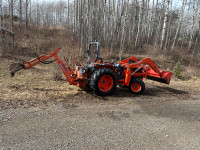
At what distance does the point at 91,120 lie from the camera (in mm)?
3742

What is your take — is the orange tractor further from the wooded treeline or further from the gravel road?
the wooded treeline

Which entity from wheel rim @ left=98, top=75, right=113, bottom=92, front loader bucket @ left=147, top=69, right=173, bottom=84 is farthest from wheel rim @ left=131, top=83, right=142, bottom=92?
wheel rim @ left=98, top=75, right=113, bottom=92

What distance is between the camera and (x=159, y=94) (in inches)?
254

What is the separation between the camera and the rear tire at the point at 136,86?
243 inches

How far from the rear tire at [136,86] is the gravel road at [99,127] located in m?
1.28

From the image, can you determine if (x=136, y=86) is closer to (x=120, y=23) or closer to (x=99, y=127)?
(x=99, y=127)

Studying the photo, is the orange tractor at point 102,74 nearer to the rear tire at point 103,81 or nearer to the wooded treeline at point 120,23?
the rear tire at point 103,81

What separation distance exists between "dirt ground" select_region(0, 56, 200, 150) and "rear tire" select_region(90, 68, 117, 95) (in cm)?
26

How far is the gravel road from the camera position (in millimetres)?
2826

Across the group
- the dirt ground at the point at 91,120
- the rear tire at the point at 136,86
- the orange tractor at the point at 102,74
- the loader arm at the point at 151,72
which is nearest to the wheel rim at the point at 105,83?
the orange tractor at the point at 102,74

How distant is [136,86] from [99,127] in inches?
130

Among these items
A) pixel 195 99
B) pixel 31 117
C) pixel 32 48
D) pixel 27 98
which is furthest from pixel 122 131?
pixel 32 48

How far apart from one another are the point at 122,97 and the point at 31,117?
126 inches

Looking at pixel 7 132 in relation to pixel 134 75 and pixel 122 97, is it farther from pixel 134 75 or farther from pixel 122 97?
pixel 134 75
